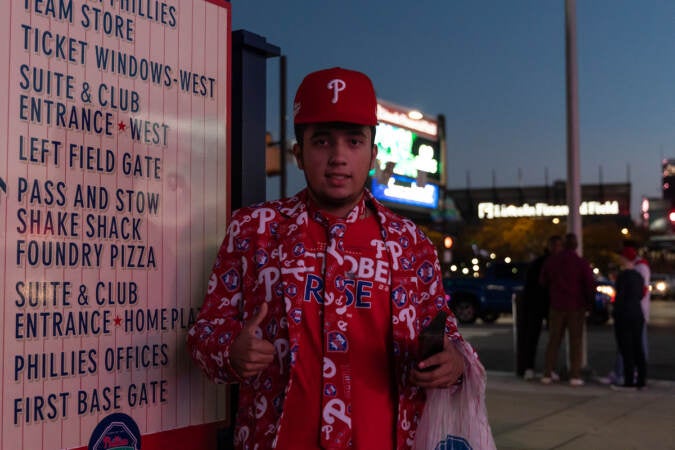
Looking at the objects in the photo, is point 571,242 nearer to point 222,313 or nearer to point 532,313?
point 532,313

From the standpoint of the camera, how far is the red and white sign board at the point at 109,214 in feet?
7.30

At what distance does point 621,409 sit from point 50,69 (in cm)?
783

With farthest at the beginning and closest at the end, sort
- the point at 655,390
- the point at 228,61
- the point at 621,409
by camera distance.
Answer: the point at 655,390, the point at 621,409, the point at 228,61

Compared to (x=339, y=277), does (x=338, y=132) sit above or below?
above

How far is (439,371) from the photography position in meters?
2.06

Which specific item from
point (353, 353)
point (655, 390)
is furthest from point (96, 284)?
Result: point (655, 390)

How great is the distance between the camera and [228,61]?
2.86m

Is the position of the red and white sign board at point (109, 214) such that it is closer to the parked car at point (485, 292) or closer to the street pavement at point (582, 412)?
the street pavement at point (582, 412)

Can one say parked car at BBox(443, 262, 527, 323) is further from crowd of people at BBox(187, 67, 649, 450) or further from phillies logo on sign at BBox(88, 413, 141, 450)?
crowd of people at BBox(187, 67, 649, 450)

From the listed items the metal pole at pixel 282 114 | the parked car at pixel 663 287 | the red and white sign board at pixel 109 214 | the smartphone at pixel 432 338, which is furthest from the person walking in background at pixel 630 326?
the parked car at pixel 663 287

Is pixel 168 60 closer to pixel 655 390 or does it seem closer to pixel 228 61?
pixel 228 61

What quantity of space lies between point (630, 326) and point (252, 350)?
29.4 feet

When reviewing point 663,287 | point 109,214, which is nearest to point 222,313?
point 109,214

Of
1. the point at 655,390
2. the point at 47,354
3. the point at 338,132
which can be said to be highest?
the point at 338,132
